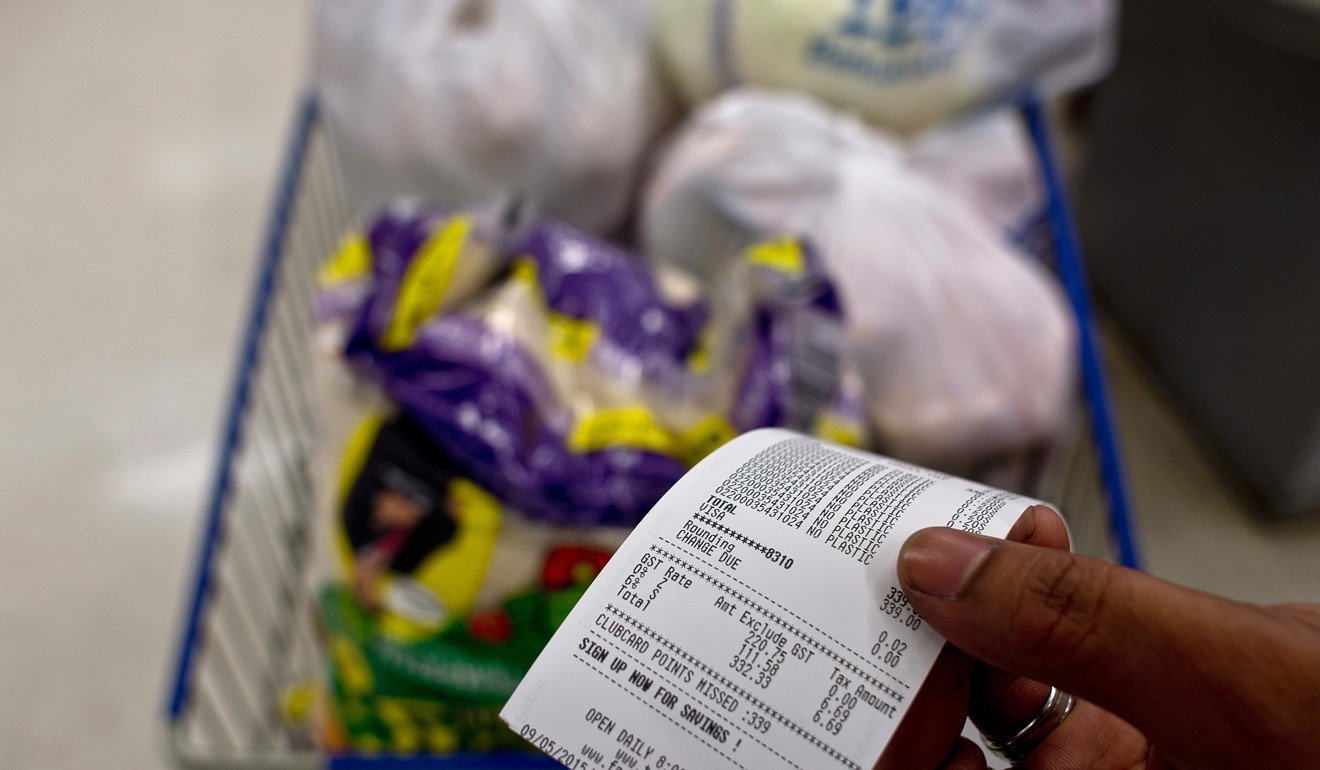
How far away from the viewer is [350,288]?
3.22 feet

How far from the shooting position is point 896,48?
110 centimetres

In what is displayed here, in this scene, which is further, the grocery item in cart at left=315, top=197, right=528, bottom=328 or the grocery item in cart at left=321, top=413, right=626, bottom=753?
the grocery item in cart at left=315, top=197, right=528, bottom=328

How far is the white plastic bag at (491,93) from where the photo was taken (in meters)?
1.11

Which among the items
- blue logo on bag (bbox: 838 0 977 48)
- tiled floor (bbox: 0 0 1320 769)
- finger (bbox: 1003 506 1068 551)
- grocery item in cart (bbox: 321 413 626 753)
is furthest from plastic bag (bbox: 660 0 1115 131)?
finger (bbox: 1003 506 1068 551)

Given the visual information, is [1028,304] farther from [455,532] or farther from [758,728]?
[758,728]

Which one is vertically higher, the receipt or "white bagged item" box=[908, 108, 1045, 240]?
the receipt

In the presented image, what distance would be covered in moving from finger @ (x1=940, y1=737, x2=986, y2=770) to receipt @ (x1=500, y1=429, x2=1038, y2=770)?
93 mm

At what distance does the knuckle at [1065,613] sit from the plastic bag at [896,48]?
2.71 ft

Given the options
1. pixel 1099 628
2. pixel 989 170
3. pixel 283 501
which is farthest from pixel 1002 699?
pixel 283 501

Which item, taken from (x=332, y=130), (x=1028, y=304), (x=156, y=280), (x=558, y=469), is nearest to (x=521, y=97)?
(x=332, y=130)

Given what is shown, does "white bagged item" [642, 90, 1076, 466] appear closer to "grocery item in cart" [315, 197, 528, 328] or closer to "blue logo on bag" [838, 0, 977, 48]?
"blue logo on bag" [838, 0, 977, 48]

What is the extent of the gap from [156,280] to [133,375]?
0.22 m

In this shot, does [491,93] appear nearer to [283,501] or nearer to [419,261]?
[419,261]

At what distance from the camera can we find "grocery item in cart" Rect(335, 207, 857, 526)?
84 cm
